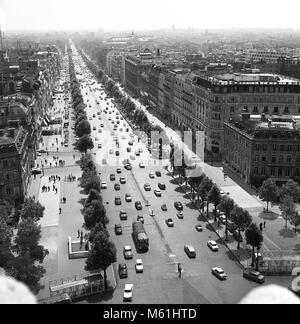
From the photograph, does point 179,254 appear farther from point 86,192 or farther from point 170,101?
point 170,101

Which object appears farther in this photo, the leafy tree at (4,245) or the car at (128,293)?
the leafy tree at (4,245)

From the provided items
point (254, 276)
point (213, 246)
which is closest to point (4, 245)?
point (213, 246)

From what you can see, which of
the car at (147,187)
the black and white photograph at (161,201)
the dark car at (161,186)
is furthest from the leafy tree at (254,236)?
the car at (147,187)

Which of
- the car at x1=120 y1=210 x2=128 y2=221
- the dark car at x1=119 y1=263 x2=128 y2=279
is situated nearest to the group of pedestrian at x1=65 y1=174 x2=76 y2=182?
the car at x1=120 y1=210 x2=128 y2=221

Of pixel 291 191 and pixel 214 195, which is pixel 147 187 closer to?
pixel 214 195

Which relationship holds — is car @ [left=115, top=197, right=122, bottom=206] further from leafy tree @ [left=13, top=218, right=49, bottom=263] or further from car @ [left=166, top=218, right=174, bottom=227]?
leafy tree @ [left=13, top=218, right=49, bottom=263]

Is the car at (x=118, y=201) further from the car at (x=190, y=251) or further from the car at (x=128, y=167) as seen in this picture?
the car at (x=190, y=251)
